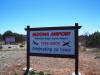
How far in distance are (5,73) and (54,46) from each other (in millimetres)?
3095

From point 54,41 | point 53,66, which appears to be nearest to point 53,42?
point 54,41

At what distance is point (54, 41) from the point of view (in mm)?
7473

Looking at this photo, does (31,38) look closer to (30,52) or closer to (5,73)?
(30,52)

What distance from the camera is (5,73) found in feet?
22.5

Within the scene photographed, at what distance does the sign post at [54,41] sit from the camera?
23.1ft

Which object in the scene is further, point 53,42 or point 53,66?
point 53,66

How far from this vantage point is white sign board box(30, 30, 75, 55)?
7.11 m

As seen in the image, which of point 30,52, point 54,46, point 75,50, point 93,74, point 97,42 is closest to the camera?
point 93,74

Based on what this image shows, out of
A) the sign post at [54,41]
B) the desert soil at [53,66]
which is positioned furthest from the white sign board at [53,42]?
the desert soil at [53,66]

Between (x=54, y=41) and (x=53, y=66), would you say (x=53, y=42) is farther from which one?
(x=53, y=66)

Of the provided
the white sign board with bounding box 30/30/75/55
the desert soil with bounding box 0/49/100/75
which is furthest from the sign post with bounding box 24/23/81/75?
the desert soil with bounding box 0/49/100/75

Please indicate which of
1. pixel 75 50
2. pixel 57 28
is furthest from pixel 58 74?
pixel 57 28

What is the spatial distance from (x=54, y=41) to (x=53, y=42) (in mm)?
88

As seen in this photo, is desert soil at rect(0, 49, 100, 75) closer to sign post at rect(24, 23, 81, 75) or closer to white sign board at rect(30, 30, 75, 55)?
sign post at rect(24, 23, 81, 75)
